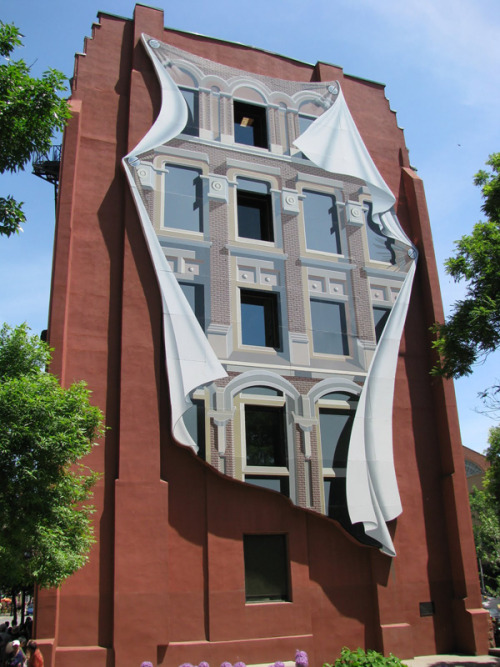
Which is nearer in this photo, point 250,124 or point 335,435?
point 335,435

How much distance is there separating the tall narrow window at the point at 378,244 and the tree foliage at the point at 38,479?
13.0m

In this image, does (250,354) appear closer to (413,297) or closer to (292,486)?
(292,486)

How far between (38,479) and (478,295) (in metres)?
11.7

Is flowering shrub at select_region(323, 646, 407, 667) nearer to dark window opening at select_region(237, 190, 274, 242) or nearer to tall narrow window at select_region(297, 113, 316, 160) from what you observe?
dark window opening at select_region(237, 190, 274, 242)

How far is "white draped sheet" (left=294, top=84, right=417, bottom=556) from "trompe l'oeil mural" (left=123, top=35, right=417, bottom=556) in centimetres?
5

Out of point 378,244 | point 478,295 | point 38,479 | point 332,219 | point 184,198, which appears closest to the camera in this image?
point 38,479

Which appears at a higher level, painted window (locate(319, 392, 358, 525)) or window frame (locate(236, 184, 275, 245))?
window frame (locate(236, 184, 275, 245))

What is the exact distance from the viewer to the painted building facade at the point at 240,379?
1662 cm

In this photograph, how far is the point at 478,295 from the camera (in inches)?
652

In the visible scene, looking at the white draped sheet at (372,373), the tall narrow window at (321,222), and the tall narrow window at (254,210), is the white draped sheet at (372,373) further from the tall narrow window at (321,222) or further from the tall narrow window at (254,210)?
the tall narrow window at (254,210)

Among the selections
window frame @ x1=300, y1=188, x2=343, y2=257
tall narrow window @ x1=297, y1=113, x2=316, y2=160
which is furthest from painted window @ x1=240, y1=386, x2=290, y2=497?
tall narrow window @ x1=297, y1=113, x2=316, y2=160

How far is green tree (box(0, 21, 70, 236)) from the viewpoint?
37.2ft

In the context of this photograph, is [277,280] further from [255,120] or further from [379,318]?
[255,120]

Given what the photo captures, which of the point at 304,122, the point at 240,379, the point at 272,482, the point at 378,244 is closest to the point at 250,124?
the point at 304,122
